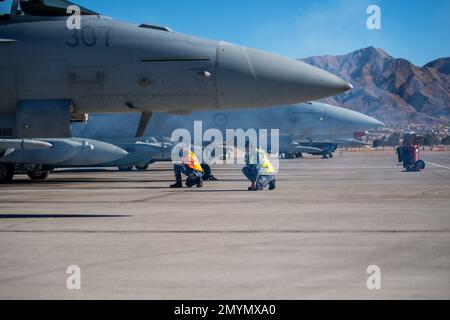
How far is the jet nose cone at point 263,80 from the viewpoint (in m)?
11.5

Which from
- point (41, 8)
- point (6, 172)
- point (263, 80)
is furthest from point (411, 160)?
point (41, 8)

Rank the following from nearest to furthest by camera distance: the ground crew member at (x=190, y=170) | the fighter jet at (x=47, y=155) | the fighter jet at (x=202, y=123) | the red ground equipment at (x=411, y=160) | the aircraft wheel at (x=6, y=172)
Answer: the ground crew member at (x=190, y=170), the fighter jet at (x=47, y=155), the aircraft wheel at (x=6, y=172), the red ground equipment at (x=411, y=160), the fighter jet at (x=202, y=123)

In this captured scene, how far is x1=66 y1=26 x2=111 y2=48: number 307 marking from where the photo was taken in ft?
37.9

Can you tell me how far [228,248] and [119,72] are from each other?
502cm

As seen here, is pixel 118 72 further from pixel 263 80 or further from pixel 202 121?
pixel 202 121

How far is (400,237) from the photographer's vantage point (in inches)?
325

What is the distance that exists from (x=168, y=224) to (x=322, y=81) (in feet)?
12.5

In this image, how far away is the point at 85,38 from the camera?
11578 millimetres

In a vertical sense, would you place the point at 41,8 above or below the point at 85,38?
above

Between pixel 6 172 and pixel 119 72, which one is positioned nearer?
pixel 119 72

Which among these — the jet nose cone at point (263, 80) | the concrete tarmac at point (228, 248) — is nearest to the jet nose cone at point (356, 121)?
the concrete tarmac at point (228, 248)

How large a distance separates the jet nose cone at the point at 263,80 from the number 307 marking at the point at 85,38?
6.32 feet

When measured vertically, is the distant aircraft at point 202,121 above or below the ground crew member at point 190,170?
above

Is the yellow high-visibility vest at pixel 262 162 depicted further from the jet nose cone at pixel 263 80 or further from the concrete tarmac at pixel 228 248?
the jet nose cone at pixel 263 80
